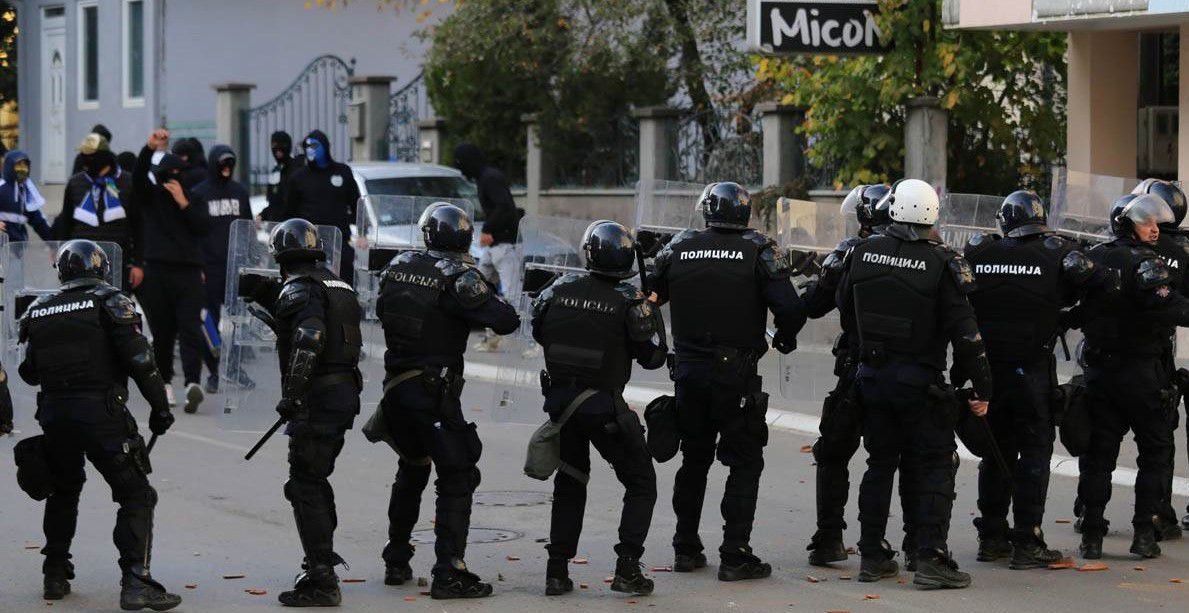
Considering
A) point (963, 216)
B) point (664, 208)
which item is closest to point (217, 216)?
point (664, 208)

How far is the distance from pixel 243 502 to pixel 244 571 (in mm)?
1619

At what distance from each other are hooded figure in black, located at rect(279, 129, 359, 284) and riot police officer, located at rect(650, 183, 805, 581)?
6.78 meters

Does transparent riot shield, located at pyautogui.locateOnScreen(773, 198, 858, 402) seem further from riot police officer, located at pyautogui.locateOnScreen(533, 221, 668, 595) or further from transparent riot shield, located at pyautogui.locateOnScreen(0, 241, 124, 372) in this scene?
transparent riot shield, located at pyautogui.locateOnScreen(0, 241, 124, 372)

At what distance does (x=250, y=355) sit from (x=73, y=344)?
481 cm

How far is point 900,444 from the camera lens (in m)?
8.05

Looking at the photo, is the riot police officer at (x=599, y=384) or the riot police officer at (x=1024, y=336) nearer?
the riot police officer at (x=599, y=384)

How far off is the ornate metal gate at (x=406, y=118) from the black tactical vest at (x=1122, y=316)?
16.3 meters

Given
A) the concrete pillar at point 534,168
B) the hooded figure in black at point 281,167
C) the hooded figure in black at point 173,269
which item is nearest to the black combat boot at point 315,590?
the hooded figure in black at point 173,269

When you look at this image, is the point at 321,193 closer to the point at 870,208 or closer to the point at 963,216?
the point at 963,216

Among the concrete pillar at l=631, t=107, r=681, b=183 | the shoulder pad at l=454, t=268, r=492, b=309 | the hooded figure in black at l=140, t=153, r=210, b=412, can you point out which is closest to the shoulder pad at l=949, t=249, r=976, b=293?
the shoulder pad at l=454, t=268, r=492, b=309

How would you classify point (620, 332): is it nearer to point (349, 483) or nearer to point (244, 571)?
point (244, 571)

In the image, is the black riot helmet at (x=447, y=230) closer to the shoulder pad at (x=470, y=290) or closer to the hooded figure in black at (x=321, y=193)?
the shoulder pad at (x=470, y=290)

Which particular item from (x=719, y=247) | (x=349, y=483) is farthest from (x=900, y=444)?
(x=349, y=483)

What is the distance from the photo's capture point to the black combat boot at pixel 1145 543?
8.52 meters
